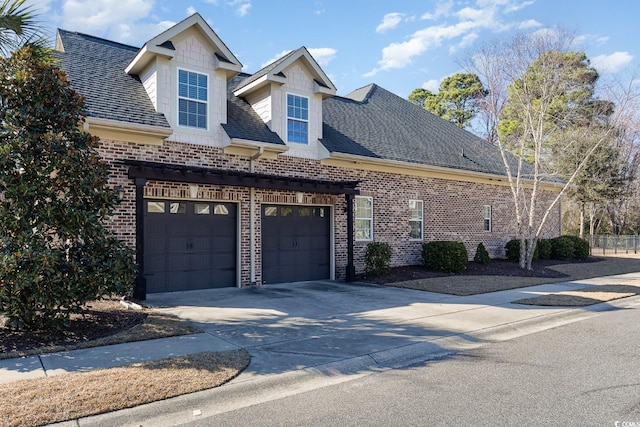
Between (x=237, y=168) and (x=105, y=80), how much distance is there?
4.18 meters

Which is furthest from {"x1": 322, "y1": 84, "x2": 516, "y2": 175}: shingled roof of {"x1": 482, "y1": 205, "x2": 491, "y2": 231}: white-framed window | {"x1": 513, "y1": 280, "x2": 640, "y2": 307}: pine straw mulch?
{"x1": 513, "y1": 280, "x2": 640, "y2": 307}: pine straw mulch

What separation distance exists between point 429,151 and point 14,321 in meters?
15.3

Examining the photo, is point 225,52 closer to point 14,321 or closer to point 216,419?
point 14,321

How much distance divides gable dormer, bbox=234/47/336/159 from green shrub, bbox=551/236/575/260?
1397cm

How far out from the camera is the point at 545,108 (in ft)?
54.6

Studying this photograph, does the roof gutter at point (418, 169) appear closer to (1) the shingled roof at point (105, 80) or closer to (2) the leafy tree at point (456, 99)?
(1) the shingled roof at point (105, 80)

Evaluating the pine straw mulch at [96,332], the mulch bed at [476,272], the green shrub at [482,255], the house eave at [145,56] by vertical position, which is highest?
the house eave at [145,56]

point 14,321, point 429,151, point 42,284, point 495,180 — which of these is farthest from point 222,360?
point 495,180

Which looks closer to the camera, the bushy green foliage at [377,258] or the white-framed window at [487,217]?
the bushy green foliage at [377,258]

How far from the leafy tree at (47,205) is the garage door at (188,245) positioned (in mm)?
3640

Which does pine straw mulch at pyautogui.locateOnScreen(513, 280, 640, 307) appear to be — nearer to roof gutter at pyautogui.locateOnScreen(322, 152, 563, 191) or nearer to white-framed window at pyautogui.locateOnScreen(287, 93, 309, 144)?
roof gutter at pyautogui.locateOnScreen(322, 152, 563, 191)

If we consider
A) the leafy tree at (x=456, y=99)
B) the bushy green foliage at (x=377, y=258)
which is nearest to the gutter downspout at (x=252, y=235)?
the bushy green foliage at (x=377, y=258)

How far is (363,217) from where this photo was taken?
15742mm

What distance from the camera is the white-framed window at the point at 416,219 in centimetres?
1719
